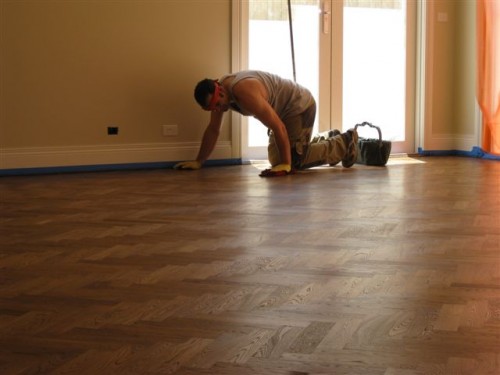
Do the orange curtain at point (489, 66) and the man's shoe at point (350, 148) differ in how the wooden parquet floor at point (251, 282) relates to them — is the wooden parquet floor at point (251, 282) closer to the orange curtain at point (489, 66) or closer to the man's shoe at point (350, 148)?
the man's shoe at point (350, 148)

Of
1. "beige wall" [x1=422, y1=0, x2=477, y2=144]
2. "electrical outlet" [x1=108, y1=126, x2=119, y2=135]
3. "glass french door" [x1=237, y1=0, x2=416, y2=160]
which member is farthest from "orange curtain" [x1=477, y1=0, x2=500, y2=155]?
"electrical outlet" [x1=108, y1=126, x2=119, y2=135]

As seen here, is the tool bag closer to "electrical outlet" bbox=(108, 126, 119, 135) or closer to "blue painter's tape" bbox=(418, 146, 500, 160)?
"blue painter's tape" bbox=(418, 146, 500, 160)

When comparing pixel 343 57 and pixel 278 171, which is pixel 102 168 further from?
pixel 343 57

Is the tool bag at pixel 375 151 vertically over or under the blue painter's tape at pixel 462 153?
over

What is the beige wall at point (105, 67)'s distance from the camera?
6066 millimetres

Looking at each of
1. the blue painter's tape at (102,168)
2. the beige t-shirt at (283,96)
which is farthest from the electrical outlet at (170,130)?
the beige t-shirt at (283,96)

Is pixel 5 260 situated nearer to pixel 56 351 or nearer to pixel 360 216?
pixel 56 351

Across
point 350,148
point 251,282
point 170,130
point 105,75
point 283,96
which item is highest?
point 105,75

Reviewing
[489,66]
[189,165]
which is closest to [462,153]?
[489,66]

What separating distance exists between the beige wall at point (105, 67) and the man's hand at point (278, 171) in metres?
1.04

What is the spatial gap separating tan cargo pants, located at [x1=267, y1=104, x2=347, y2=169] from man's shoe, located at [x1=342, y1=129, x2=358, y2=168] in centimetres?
3

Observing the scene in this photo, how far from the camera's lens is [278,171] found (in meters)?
5.84

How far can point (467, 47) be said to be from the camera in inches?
297

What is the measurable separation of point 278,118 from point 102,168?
1434mm
